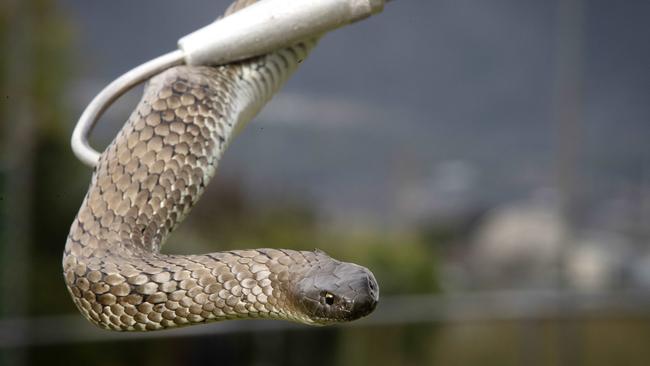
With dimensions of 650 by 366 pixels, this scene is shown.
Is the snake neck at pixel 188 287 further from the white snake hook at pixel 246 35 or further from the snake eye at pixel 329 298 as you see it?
the white snake hook at pixel 246 35

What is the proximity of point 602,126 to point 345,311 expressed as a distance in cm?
458

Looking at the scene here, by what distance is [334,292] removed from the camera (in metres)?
0.73

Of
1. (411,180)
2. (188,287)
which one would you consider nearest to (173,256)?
(188,287)

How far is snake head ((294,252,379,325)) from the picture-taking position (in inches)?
28.8

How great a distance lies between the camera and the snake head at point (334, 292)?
Result: 731 millimetres

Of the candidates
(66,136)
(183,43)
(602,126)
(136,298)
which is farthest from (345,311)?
(602,126)

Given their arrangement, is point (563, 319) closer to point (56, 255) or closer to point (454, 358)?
point (454, 358)

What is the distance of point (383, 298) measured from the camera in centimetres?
487

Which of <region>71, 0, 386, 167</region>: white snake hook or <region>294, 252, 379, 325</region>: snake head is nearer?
<region>294, 252, 379, 325</region>: snake head

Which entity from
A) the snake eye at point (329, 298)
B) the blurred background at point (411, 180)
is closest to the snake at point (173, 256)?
the snake eye at point (329, 298)

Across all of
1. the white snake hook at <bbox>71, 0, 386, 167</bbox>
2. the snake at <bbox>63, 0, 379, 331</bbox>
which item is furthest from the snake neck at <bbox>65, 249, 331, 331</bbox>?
the white snake hook at <bbox>71, 0, 386, 167</bbox>

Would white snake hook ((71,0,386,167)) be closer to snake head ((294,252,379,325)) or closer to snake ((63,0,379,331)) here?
snake ((63,0,379,331))

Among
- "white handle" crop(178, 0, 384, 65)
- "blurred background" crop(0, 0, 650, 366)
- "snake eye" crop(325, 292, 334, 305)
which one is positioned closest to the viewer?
"snake eye" crop(325, 292, 334, 305)

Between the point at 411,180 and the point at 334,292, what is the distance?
420 centimetres
